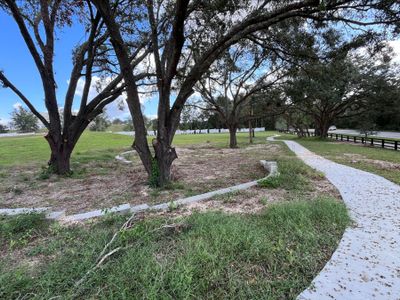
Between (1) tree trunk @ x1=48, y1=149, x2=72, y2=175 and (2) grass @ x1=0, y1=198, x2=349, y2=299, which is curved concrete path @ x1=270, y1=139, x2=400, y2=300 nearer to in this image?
(2) grass @ x1=0, y1=198, x2=349, y2=299

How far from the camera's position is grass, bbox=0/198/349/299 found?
6.24 ft

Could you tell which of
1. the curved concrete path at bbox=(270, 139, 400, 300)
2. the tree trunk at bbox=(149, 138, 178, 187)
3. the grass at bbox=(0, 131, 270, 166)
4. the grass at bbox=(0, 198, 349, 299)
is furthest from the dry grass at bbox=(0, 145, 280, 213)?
the grass at bbox=(0, 131, 270, 166)

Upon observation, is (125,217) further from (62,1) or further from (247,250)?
(62,1)

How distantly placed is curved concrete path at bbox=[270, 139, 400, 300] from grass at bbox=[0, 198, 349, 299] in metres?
0.12

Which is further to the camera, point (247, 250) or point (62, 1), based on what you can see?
point (62, 1)

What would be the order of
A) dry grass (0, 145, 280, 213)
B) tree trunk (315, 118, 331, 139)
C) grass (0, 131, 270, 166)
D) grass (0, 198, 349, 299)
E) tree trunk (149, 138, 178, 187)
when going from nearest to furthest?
grass (0, 198, 349, 299), dry grass (0, 145, 280, 213), tree trunk (149, 138, 178, 187), grass (0, 131, 270, 166), tree trunk (315, 118, 331, 139)

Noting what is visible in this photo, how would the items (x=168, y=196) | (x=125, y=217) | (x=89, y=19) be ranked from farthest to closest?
(x=89, y=19) < (x=168, y=196) < (x=125, y=217)

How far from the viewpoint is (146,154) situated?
5734 millimetres

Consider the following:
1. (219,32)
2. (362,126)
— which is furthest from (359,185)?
(362,126)

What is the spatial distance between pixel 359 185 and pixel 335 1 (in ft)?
13.4

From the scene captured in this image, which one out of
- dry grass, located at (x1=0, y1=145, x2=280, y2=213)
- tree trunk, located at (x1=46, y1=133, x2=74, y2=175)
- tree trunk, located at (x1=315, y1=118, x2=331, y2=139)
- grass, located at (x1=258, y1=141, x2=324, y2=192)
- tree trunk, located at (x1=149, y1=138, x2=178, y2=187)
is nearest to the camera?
dry grass, located at (x1=0, y1=145, x2=280, y2=213)

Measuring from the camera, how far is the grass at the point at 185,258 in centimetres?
190

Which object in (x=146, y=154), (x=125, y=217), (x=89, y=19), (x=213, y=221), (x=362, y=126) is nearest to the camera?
(x=213, y=221)

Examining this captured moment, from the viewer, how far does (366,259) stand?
7.87 ft
